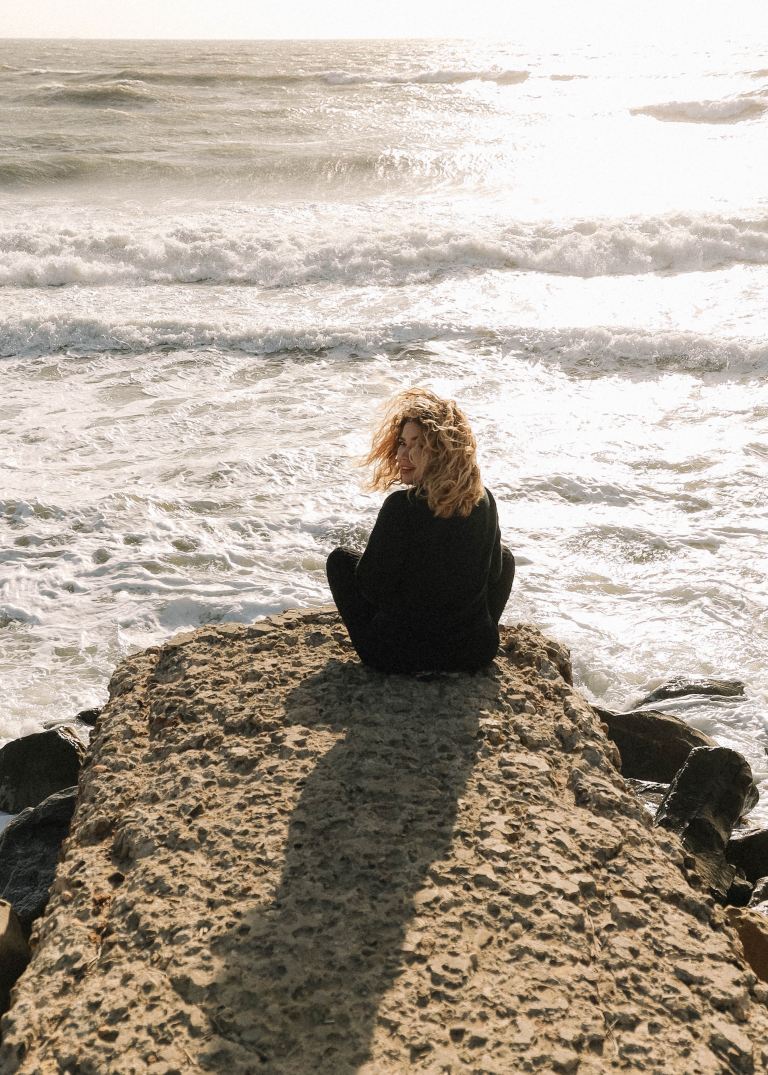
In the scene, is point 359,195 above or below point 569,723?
above

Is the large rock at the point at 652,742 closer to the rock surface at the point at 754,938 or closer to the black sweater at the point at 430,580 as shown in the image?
the black sweater at the point at 430,580

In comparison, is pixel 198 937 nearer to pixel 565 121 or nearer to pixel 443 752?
pixel 443 752

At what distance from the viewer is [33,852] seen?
366 centimetres

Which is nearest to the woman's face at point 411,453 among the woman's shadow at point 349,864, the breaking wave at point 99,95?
the woman's shadow at point 349,864

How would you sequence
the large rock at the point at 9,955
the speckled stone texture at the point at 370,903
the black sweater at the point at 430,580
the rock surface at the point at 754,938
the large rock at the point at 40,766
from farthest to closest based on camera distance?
the large rock at the point at 40,766 → the black sweater at the point at 430,580 → the rock surface at the point at 754,938 → the large rock at the point at 9,955 → the speckled stone texture at the point at 370,903

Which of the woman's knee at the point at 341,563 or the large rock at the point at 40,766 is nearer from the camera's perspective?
the woman's knee at the point at 341,563

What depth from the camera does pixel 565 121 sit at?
2295 centimetres

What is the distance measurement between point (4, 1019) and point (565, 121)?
23790mm

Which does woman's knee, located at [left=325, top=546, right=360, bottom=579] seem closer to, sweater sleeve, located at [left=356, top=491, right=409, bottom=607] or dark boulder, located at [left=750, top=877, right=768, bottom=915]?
sweater sleeve, located at [left=356, top=491, right=409, bottom=607]

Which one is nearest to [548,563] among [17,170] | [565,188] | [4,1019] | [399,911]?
[399,911]

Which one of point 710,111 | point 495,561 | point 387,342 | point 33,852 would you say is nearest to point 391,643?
point 495,561

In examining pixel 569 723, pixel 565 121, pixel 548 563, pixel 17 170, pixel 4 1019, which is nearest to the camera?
pixel 4 1019

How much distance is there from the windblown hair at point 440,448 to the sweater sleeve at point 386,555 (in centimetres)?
11

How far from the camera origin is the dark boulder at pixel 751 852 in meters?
3.79
